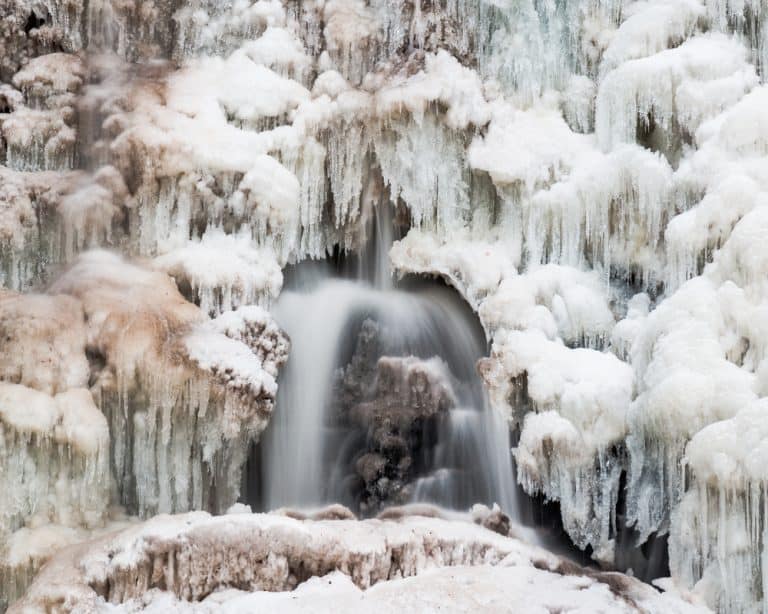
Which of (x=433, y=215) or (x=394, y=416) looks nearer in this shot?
(x=394, y=416)

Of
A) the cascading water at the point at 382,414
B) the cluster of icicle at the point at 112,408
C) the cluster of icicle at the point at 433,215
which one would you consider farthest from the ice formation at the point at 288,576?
the cascading water at the point at 382,414

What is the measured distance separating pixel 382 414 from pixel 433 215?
89.7 inches

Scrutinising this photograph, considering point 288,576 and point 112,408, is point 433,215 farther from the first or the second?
point 288,576

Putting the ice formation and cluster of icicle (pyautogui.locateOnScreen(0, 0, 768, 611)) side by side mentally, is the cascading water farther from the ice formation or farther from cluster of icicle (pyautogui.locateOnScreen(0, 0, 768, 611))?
the ice formation

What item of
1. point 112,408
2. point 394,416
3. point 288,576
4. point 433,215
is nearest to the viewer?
point 288,576

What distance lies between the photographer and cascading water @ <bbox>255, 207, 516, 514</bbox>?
8812 mm

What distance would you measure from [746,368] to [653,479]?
1116 millimetres

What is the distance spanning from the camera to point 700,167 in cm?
885

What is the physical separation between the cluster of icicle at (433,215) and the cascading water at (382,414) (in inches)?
20.5

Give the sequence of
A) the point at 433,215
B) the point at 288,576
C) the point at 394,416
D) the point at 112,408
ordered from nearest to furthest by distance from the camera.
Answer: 1. the point at 288,576
2. the point at 112,408
3. the point at 394,416
4. the point at 433,215

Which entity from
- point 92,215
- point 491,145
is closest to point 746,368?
point 491,145

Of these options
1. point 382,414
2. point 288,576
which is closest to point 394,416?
point 382,414

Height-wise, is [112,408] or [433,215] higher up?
[433,215]

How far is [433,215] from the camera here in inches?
405
